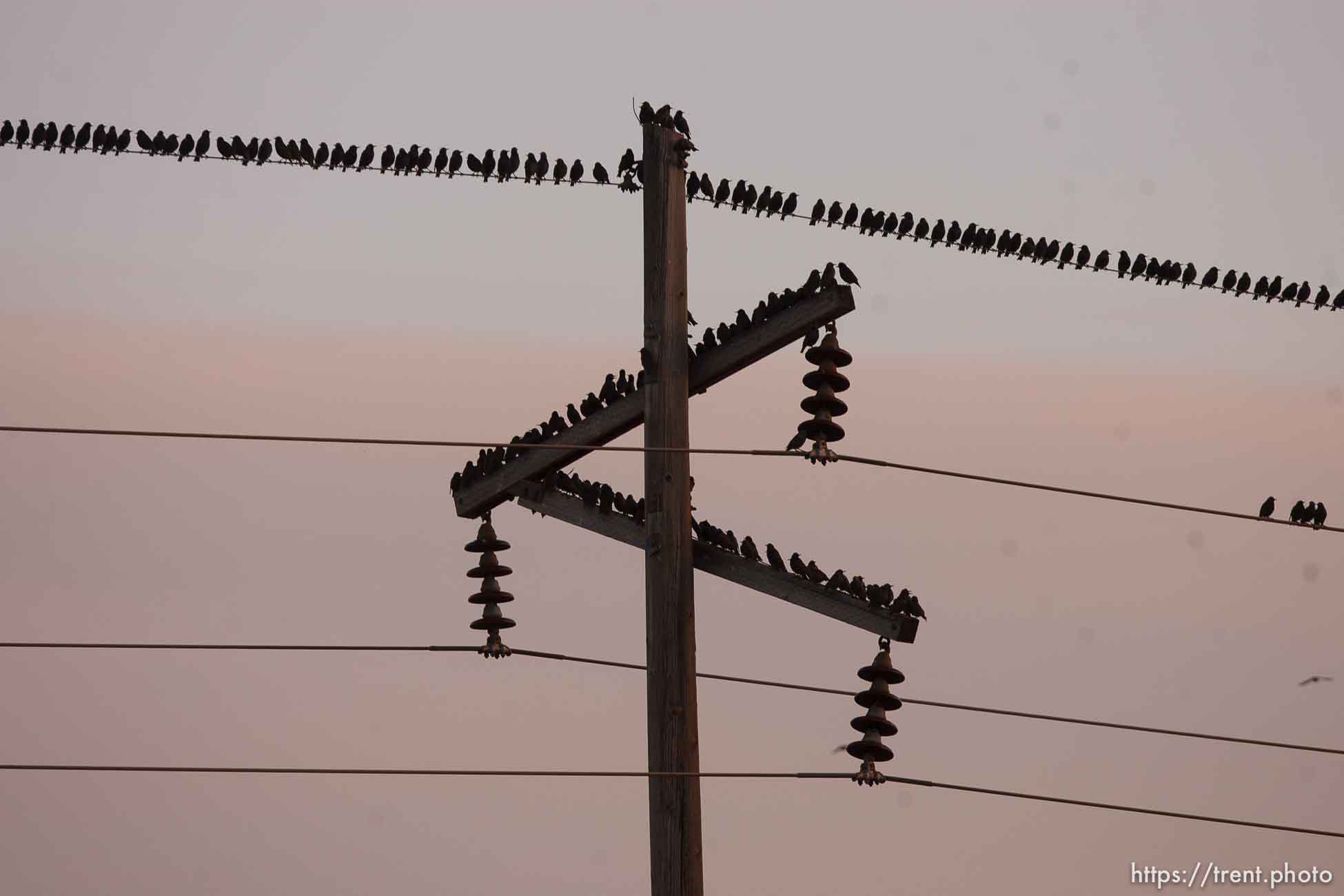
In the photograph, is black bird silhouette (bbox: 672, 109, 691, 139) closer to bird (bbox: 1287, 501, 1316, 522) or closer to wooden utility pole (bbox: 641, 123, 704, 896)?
wooden utility pole (bbox: 641, 123, 704, 896)

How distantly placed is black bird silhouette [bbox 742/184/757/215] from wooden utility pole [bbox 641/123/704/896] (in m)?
0.83

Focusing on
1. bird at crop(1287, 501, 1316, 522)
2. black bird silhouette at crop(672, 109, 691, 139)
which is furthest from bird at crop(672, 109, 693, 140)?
bird at crop(1287, 501, 1316, 522)

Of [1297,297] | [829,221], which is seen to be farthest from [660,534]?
[1297,297]

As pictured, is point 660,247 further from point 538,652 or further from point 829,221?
point 538,652

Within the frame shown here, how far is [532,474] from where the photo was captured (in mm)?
11492

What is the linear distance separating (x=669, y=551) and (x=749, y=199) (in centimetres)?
245

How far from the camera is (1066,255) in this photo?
44.4ft

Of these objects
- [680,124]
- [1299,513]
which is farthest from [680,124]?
[1299,513]

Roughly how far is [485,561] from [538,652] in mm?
910

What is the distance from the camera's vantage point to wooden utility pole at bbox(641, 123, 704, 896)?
34.9 feet

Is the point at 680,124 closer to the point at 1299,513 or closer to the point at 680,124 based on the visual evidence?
the point at 680,124

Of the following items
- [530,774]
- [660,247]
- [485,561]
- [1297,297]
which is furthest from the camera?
[1297,297]

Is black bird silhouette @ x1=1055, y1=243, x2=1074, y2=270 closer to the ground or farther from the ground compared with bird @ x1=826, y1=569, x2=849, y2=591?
farther from the ground

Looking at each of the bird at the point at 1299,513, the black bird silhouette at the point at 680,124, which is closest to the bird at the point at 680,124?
the black bird silhouette at the point at 680,124
